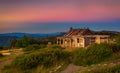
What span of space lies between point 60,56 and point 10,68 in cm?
634

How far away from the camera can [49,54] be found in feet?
139

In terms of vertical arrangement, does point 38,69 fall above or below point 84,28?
below

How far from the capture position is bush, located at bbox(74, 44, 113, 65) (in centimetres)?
3953

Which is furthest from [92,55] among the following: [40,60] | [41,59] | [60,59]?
[40,60]

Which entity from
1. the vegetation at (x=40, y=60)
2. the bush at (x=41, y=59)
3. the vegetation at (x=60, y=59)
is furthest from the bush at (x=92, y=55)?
the bush at (x=41, y=59)

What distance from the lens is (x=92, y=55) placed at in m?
40.0

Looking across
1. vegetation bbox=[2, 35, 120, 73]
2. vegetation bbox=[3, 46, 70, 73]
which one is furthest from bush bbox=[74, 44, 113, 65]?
vegetation bbox=[3, 46, 70, 73]

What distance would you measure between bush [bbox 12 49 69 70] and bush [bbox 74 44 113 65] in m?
2.06

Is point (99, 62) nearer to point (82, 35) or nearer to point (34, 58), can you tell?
point (34, 58)

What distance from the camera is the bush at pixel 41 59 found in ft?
134

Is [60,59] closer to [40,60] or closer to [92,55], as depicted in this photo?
[40,60]

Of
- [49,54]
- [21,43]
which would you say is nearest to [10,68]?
[49,54]

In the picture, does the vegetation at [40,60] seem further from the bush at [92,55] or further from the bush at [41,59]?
the bush at [92,55]

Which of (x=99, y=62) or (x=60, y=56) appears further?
(x=60, y=56)
